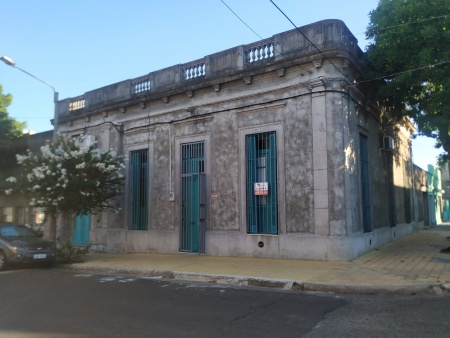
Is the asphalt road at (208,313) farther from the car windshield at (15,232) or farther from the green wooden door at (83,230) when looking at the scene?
the green wooden door at (83,230)

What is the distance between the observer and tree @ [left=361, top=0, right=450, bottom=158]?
1145 cm

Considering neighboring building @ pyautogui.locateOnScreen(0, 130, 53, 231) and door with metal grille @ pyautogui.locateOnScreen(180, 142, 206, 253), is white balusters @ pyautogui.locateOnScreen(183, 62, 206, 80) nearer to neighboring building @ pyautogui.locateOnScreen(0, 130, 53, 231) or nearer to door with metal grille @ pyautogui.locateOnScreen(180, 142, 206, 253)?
door with metal grille @ pyautogui.locateOnScreen(180, 142, 206, 253)

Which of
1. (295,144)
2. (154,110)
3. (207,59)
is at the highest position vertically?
(207,59)

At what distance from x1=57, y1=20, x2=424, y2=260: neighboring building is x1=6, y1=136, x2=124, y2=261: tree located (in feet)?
7.34

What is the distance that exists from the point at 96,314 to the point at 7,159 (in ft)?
61.5

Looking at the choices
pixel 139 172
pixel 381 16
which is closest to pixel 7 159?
pixel 139 172

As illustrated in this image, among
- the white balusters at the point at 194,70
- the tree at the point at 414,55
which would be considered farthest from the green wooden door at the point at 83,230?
the tree at the point at 414,55

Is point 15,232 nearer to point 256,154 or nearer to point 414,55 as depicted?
point 256,154

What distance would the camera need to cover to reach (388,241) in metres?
16.1

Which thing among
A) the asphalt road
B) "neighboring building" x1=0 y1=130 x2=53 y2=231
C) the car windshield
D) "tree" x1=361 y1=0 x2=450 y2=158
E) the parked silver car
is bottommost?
the asphalt road

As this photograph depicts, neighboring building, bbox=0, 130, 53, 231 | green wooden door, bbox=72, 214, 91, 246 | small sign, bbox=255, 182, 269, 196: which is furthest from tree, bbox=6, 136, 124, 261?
neighboring building, bbox=0, 130, 53, 231

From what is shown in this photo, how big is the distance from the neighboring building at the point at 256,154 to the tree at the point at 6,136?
7.18 meters

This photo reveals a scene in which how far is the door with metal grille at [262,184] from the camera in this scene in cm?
1256

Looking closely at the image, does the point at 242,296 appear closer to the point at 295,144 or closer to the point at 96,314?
the point at 96,314
